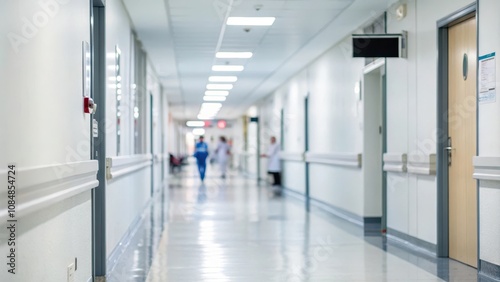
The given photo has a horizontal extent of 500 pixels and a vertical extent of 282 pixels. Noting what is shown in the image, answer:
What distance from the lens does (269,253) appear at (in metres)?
6.48

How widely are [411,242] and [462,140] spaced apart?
158 centimetres

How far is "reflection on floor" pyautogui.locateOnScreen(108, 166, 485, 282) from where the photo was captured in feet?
17.5

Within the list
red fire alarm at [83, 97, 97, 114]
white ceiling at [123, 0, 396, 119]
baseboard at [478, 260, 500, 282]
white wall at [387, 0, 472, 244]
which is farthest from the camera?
white ceiling at [123, 0, 396, 119]

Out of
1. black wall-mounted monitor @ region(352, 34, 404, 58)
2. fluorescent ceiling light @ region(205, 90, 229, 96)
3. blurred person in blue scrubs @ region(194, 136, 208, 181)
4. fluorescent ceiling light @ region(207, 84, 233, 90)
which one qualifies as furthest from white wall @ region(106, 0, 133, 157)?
blurred person in blue scrubs @ region(194, 136, 208, 181)

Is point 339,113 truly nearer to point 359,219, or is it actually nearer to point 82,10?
point 359,219

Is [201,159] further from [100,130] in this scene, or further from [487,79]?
[487,79]

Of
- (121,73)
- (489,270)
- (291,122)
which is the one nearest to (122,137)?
(121,73)

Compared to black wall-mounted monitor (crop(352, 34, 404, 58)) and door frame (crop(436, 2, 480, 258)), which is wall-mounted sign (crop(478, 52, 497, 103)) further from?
black wall-mounted monitor (crop(352, 34, 404, 58))

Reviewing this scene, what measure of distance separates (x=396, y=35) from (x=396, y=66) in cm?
49

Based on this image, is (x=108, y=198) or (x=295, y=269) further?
(x=108, y=198)

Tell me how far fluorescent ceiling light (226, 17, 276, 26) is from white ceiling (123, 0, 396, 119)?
118 mm

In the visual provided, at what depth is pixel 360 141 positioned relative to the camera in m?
9.30

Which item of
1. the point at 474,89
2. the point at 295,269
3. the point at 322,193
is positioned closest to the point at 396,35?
the point at 474,89

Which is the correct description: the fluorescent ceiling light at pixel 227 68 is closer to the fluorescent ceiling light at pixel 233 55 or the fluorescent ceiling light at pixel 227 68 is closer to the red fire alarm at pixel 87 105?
the fluorescent ceiling light at pixel 233 55
